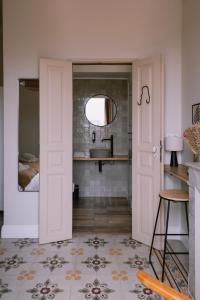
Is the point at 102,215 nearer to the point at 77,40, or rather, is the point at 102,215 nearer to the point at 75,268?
the point at 75,268

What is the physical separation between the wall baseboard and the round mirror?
9.30 feet

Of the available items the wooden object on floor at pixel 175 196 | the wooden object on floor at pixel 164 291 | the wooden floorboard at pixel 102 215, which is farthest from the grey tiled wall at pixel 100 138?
the wooden object on floor at pixel 164 291

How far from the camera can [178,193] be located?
2543 millimetres

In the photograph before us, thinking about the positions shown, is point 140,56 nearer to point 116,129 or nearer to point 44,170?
point 44,170

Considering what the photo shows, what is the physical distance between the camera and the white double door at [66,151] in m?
3.04

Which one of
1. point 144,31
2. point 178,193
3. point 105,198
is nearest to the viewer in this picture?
point 178,193

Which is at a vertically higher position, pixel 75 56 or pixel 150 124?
pixel 75 56

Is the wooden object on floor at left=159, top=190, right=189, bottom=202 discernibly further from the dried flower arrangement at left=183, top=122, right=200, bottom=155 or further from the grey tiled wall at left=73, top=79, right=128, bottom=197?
the grey tiled wall at left=73, top=79, right=128, bottom=197

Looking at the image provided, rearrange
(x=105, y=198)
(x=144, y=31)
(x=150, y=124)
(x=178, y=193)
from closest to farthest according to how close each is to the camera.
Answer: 1. (x=178, y=193)
2. (x=150, y=124)
3. (x=144, y=31)
4. (x=105, y=198)

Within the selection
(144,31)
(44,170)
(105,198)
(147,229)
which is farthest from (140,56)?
(105,198)

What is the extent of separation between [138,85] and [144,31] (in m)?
0.71

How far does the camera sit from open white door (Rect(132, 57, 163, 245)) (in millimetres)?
2943

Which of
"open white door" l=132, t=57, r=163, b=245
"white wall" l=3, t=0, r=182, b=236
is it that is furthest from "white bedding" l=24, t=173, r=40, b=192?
"open white door" l=132, t=57, r=163, b=245

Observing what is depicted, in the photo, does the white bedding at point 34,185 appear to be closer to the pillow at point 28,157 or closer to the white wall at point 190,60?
the pillow at point 28,157
